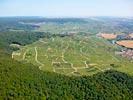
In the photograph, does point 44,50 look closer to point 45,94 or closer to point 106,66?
point 106,66

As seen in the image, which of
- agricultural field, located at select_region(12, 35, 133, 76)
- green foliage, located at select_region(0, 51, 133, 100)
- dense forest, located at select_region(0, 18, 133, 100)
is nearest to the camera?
dense forest, located at select_region(0, 18, 133, 100)

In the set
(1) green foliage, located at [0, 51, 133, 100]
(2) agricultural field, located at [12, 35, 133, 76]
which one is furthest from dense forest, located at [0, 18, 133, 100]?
(2) agricultural field, located at [12, 35, 133, 76]

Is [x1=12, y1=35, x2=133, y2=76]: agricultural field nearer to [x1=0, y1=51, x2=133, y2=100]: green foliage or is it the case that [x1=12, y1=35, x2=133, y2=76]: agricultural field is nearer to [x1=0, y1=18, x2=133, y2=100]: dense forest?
[x1=0, y1=18, x2=133, y2=100]: dense forest

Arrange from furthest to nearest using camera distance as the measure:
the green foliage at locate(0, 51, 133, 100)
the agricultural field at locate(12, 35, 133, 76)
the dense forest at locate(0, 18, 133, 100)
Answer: the agricultural field at locate(12, 35, 133, 76)
the green foliage at locate(0, 51, 133, 100)
the dense forest at locate(0, 18, 133, 100)

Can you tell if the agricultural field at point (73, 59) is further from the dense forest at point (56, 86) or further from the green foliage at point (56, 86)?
the green foliage at point (56, 86)

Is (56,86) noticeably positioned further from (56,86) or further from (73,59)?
(73,59)

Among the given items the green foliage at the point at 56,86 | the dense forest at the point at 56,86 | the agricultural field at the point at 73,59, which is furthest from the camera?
the agricultural field at the point at 73,59

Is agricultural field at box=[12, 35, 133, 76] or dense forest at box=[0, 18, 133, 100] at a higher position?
dense forest at box=[0, 18, 133, 100]

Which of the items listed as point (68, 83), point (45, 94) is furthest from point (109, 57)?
point (45, 94)

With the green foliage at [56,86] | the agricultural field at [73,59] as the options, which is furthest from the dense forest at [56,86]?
the agricultural field at [73,59]

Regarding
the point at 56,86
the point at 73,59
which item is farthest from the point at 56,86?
the point at 73,59

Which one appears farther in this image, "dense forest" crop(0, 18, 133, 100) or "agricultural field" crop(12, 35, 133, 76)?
"agricultural field" crop(12, 35, 133, 76)
